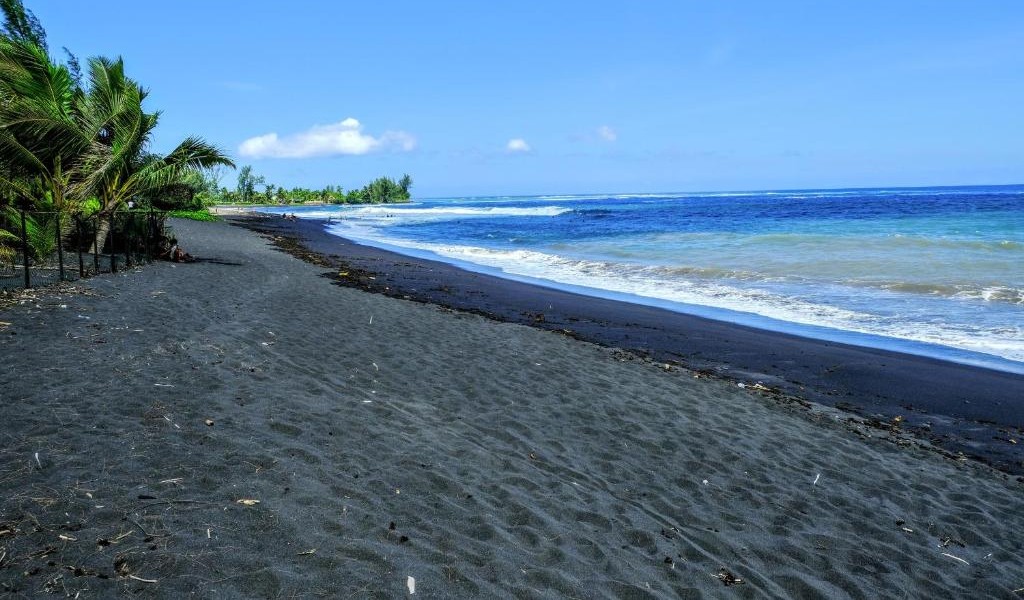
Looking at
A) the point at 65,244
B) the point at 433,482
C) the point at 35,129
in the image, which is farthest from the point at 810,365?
the point at 65,244

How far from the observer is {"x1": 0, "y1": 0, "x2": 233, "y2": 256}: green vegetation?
1351 centimetres

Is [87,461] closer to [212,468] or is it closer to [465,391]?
[212,468]

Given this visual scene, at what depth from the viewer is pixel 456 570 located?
3.67 meters

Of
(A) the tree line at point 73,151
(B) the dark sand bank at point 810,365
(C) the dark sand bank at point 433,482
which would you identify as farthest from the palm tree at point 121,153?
(C) the dark sand bank at point 433,482

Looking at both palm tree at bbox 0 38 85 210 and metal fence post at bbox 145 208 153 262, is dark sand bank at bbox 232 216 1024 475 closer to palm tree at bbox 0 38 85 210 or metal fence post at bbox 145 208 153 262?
metal fence post at bbox 145 208 153 262

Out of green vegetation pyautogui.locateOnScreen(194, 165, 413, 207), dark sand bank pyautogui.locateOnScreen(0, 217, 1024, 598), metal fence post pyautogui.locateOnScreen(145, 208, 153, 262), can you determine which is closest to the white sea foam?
dark sand bank pyautogui.locateOnScreen(0, 217, 1024, 598)

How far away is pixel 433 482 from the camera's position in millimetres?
4836

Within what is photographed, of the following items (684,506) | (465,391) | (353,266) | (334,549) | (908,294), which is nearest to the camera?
(334,549)

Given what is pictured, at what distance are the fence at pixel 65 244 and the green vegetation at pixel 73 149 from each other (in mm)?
78

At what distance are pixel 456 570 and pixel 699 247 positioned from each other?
1160 inches

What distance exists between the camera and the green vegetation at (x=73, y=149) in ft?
44.3

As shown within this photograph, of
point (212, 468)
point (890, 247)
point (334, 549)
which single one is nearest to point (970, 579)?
point (334, 549)

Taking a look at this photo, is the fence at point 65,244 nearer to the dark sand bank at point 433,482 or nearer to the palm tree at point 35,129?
the palm tree at point 35,129

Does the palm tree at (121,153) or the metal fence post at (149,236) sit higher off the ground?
the palm tree at (121,153)
